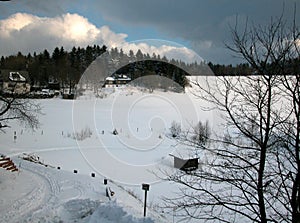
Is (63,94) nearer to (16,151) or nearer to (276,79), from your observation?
(16,151)

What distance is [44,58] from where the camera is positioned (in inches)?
2110

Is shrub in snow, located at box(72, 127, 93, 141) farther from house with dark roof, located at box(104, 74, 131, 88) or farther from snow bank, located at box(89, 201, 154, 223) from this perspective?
snow bank, located at box(89, 201, 154, 223)

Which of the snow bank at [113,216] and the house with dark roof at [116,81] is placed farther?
the house with dark roof at [116,81]

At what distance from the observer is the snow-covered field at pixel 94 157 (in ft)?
25.6

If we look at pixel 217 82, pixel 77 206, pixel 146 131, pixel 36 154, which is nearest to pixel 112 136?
pixel 146 131

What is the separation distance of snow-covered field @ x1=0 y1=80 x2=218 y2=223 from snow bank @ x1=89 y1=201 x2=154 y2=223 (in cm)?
2

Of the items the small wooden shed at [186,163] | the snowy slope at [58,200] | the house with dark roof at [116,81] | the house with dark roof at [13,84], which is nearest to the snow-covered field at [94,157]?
the snowy slope at [58,200]

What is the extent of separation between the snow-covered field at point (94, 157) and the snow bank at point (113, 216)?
0.02 metres

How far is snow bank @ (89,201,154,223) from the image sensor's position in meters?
5.71

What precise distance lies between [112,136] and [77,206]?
59.4 ft

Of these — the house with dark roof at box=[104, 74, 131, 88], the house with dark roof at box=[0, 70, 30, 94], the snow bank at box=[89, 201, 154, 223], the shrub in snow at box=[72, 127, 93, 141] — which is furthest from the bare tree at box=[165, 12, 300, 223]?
the house with dark roof at box=[104, 74, 131, 88]

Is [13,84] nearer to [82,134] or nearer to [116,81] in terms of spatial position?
[82,134]

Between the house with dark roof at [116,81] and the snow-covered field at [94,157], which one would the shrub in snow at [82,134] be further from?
the house with dark roof at [116,81]

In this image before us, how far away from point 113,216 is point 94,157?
13136 millimetres
